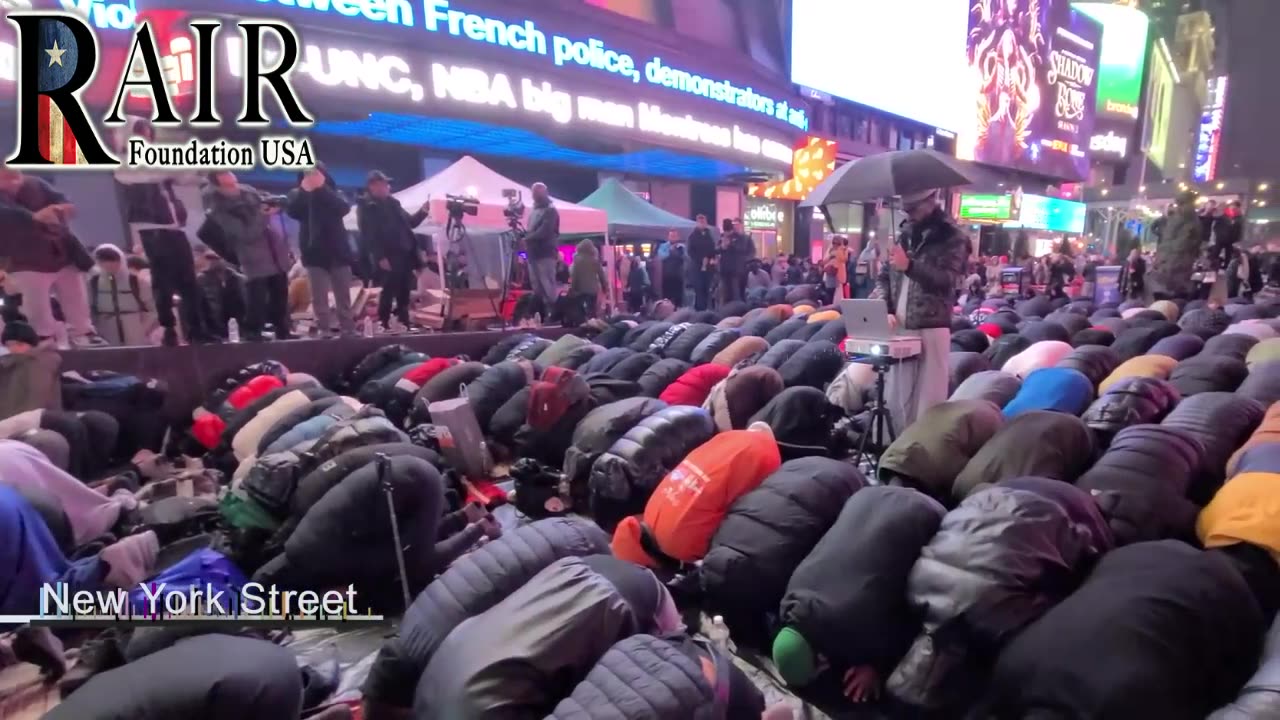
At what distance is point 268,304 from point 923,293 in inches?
264

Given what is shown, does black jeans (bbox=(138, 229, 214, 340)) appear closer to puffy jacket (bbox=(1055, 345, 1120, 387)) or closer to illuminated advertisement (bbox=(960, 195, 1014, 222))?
puffy jacket (bbox=(1055, 345, 1120, 387))

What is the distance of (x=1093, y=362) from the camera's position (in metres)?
5.09

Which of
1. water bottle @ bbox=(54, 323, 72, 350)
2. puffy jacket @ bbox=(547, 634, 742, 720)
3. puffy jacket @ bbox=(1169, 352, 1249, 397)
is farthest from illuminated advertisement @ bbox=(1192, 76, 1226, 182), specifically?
water bottle @ bbox=(54, 323, 72, 350)

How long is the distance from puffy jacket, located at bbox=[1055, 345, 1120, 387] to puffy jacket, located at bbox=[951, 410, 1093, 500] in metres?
1.97

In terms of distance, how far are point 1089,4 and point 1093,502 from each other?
37383mm

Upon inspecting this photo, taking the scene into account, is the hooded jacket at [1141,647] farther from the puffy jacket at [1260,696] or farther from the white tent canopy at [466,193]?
the white tent canopy at [466,193]

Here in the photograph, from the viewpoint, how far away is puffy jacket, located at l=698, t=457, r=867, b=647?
287 centimetres

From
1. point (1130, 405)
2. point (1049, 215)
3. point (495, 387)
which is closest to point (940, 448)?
point (1130, 405)

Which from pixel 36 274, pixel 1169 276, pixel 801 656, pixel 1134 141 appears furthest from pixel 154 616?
pixel 1134 141

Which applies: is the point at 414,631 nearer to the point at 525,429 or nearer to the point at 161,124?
the point at 161,124

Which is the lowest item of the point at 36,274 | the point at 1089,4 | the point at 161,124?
the point at 36,274

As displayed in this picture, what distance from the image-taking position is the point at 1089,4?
3041 cm

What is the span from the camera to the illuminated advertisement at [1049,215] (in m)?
28.6

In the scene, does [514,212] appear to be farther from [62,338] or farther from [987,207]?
[987,207]
